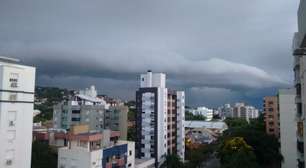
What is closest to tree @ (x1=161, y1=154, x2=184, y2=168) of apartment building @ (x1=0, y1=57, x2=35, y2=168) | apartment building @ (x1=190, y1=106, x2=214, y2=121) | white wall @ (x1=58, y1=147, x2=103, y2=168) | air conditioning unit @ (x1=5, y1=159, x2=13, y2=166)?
white wall @ (x1=58, y1=147, x2=103, y2=168)

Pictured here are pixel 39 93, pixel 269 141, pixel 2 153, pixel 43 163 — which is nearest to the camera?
pixel 2 153

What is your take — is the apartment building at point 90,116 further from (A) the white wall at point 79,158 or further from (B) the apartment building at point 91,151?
(A) the white wall at point 79,158

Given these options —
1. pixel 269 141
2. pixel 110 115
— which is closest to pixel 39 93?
pixel 110 115

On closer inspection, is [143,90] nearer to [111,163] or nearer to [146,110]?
[146,110]

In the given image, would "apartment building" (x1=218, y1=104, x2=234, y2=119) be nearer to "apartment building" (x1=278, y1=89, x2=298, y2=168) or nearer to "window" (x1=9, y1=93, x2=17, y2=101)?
"apartment building" (x1=278, y1=89, x2=298, y2=168)

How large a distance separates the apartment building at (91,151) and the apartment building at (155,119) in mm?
11218

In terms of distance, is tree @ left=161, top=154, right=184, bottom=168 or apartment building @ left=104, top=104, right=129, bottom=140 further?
apartment building @ left=104, top=104, right=129, bottom=140

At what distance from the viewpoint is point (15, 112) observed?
24250 millimetres

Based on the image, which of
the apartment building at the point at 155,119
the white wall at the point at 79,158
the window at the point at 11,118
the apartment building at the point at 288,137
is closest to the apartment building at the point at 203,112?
the apartment building at the point at 155,119

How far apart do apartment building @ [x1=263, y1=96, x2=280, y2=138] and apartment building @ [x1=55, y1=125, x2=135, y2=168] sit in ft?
124

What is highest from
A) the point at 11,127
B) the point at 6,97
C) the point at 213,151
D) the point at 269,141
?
the point at 6,97

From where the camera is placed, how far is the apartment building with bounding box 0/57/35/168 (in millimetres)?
23156

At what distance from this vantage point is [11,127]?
23.8 meters

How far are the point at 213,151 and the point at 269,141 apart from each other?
18259 mm
